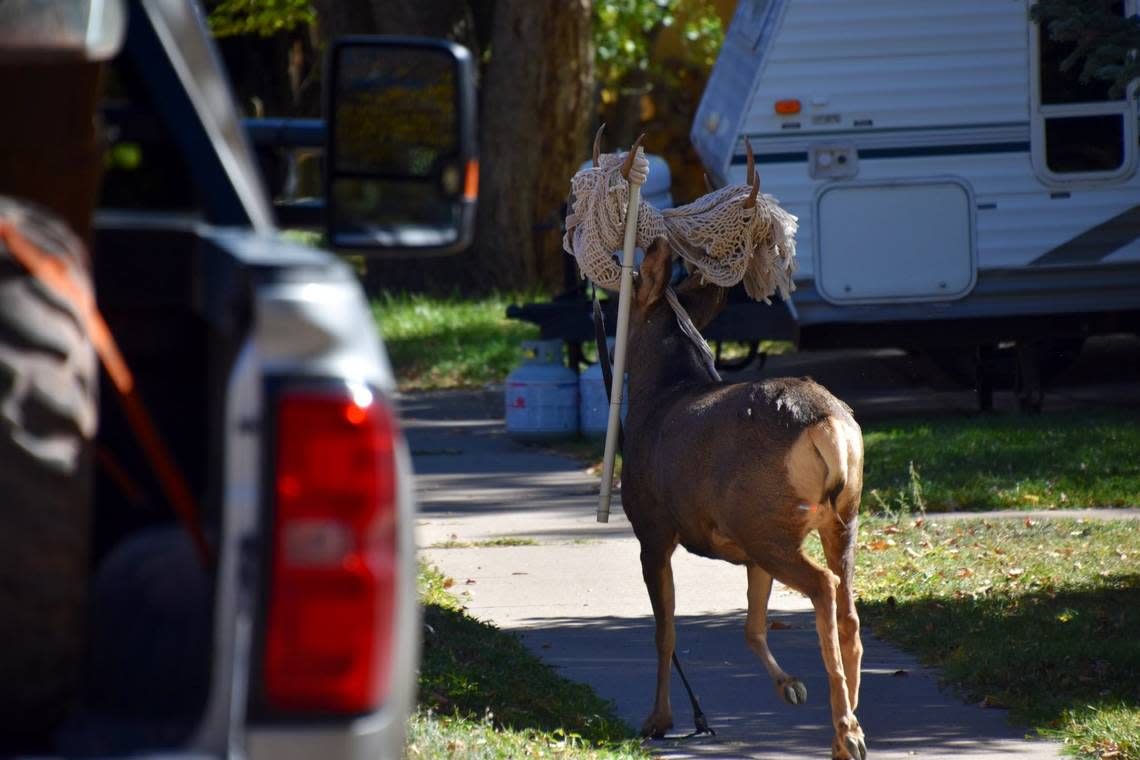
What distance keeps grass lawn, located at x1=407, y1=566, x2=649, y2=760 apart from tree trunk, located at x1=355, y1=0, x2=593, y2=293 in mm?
11569

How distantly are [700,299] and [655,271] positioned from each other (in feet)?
1.13

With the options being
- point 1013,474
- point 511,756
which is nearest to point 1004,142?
point 1013,474

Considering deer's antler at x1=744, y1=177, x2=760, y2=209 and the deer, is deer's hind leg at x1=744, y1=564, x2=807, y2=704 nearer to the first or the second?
the deer

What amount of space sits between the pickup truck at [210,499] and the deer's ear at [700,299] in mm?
3655

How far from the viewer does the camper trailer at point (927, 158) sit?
1184 cm

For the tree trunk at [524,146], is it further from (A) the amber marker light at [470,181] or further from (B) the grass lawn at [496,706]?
(A) the amber marker light at [470,181]

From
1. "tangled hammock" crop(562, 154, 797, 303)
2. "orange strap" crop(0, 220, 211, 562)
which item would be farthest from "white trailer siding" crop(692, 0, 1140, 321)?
"orange strap" crop(0, 220, 211, 562)

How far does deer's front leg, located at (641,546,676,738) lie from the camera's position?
578 cm

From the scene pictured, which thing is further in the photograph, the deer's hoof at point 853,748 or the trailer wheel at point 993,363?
the trailer wheel at point 993,363

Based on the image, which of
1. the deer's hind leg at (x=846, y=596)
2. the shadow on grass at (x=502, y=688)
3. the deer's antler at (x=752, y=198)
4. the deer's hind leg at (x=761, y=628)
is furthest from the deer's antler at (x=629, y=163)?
the shadow on grass at (x=502, y=688)

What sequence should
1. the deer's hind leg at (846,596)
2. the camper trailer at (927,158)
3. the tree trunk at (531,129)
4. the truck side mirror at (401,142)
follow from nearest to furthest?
the truck side mirror at (401,142), the deer's hind leg at (846,596), the camper trailer at (927,158), the tree trunk at (531,129)

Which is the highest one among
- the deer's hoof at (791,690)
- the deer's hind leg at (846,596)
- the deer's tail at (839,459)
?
the deer's tail at (839,459)

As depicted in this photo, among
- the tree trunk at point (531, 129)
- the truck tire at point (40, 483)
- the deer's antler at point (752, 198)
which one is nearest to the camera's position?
the truck tire at point (40, 483)

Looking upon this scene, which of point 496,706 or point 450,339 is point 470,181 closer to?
point 496,706
